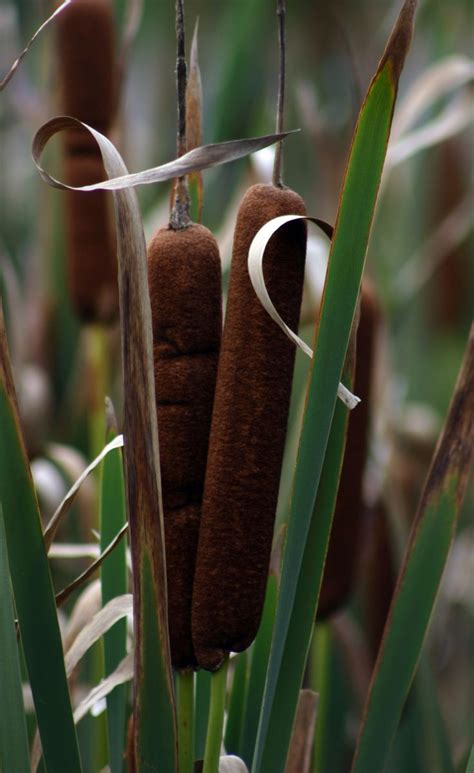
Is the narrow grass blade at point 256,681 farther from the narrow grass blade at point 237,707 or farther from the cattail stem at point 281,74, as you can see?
the cattail stem at point 281,74

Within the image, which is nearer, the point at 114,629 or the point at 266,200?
the point at 266,200

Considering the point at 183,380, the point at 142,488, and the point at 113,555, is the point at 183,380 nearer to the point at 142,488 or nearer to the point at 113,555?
the point at 142,488

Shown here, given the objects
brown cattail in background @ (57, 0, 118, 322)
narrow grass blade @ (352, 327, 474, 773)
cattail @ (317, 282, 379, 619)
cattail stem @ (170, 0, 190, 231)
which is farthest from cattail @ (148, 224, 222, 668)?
brown cattail in background @ (57, 0, 118, 322)

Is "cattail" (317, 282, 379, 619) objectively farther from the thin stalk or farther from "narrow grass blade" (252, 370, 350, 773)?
the thin stalk

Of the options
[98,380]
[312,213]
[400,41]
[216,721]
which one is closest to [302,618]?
[216,721]

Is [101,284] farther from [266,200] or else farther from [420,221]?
[420,221]

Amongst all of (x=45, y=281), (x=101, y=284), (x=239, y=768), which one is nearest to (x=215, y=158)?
(x=239, y=768)
